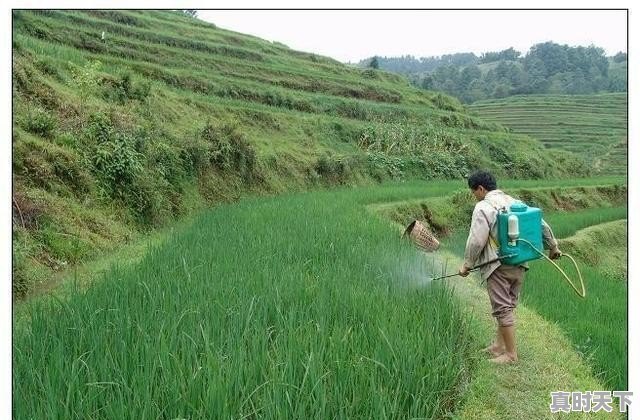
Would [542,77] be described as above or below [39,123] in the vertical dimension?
above

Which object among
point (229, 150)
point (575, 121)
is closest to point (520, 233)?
point (229, 150)

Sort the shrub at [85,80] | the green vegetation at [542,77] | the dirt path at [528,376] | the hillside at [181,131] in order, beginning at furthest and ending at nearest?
1. the green vegetation at [542,77]
2. the shrub at [85,80]
3. the hillside at [181,131]
4. the dirt path at [528,376]

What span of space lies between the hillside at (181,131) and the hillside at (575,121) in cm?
804

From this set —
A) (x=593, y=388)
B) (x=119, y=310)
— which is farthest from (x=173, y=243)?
(x=593, y=388)

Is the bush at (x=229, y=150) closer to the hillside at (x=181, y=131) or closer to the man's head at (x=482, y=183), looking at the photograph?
the hillside at (x=181, y=131)

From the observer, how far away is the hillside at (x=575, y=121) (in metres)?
33.5

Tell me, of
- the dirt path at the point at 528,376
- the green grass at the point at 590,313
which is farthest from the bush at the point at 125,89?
the dirt path at the point at 528,376

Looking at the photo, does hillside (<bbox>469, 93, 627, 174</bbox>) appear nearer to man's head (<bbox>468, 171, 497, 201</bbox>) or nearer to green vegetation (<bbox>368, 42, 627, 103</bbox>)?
green vegetation (<bbox>368, 42, 627, 103</bbox>)

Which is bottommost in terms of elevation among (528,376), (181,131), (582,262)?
(582,262)

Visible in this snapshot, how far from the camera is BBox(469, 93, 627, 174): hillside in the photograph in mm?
33531

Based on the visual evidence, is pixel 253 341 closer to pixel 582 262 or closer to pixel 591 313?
pixel 591 313

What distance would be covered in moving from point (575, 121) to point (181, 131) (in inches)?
1456

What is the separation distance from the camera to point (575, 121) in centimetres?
3959

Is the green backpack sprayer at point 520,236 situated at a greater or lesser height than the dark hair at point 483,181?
lesser
